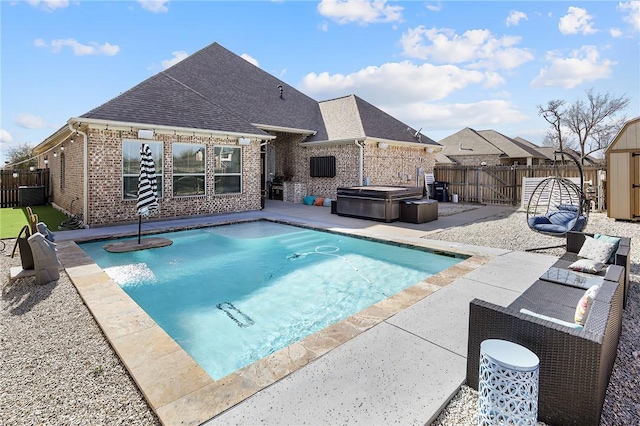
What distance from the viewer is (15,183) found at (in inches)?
571

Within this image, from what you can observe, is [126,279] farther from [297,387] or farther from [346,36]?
[346,36]

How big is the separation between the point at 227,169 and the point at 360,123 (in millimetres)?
6539

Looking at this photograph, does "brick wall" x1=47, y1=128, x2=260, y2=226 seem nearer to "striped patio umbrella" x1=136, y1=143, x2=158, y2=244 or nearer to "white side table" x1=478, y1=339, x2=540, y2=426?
"striped patio umbrella" x1=136, y1=143, x2=158, y2=244

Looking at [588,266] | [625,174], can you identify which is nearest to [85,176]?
[588,266]

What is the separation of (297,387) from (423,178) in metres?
16.6

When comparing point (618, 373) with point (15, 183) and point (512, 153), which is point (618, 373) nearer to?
point (15, 183)

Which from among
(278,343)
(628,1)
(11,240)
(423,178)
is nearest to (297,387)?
(278,343)

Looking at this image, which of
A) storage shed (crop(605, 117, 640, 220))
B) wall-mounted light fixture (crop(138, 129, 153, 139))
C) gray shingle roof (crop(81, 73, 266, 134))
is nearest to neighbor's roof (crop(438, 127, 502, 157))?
storage shed (crop(605, 117, 640, 220))

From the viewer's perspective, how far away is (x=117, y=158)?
9469mm

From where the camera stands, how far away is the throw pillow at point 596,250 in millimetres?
4531

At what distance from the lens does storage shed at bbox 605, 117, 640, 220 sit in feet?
32.9

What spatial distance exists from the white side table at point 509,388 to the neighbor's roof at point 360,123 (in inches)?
501

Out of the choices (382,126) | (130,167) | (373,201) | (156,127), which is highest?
(382,126)

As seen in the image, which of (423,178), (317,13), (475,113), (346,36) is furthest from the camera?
(475,113)
